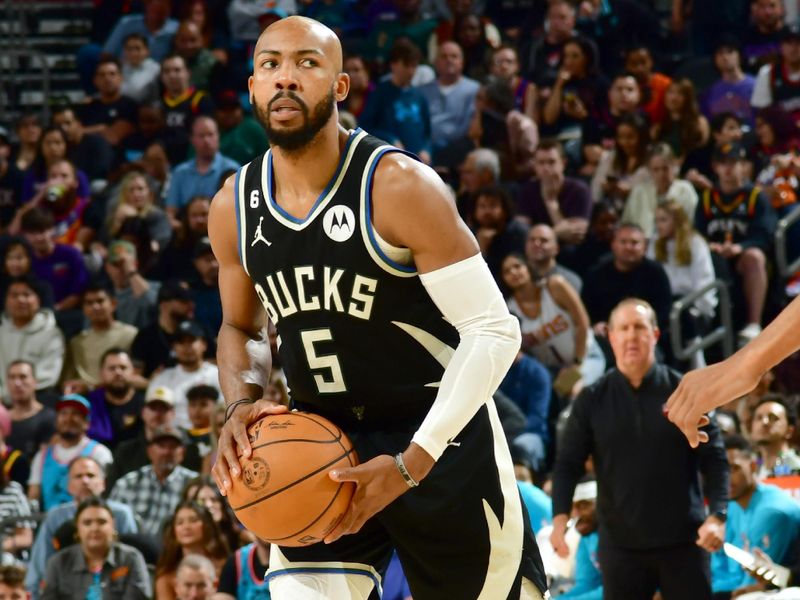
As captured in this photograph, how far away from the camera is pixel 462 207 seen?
1131cm

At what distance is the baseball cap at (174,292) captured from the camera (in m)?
10.4

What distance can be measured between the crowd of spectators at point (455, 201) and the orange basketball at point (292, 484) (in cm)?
372

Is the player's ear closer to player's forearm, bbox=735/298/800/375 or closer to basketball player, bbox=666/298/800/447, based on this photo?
basketball player, bbox=666/298/800/447

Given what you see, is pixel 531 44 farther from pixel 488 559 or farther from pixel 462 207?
pixel 488 559

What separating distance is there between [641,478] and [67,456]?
13.9 ft

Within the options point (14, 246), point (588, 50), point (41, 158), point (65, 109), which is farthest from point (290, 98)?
point (65, 109)

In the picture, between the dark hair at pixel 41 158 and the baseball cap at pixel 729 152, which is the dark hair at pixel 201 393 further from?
the baseball cap at pixel 729 152

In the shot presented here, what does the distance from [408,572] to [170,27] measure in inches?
417

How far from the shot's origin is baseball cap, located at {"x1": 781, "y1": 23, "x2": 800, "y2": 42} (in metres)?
11.8

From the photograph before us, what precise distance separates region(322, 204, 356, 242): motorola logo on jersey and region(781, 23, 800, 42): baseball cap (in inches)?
342

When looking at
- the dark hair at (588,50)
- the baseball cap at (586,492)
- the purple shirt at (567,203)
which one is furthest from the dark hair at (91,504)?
the dark hair at (588,50)

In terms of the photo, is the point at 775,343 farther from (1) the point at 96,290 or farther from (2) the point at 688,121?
(2) the point at 688,121

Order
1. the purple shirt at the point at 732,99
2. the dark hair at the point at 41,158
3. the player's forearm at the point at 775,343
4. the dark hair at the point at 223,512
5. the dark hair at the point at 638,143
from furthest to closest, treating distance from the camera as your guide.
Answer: the purple shirt at the point at 732,99
the dark hair at the point at 41,158
the dark hair at the point at 638,143
the dark hair at the point at 223,512
the player's forearm at the point at 775,343

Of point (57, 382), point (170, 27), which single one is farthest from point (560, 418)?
point (170, 27)
